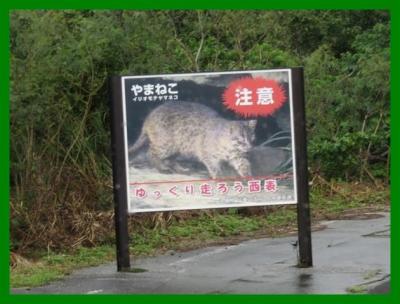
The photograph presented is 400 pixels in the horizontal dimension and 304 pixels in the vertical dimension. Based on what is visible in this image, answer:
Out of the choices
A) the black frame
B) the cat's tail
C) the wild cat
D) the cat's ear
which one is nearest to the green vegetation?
the black frame

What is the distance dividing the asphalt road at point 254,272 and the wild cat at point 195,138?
1.31 meters

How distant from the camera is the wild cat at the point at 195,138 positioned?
980cm

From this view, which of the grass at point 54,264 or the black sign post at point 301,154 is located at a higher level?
the black sign post at point 301,154

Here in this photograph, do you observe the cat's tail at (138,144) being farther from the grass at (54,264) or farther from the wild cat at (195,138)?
the grass at (54,264)

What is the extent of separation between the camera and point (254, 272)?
962 cm

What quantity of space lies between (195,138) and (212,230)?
4.08 meters

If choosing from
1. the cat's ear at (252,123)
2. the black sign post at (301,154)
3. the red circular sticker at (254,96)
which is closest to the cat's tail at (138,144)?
the red circular sticker at (254,96)

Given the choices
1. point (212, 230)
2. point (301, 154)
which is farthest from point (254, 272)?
point (212, 230)

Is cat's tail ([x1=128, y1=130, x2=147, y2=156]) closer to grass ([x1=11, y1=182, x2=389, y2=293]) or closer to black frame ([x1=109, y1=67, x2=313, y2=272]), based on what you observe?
black frame ([x1=109, y1=67, x2=313, y2=272])

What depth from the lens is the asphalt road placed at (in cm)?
851

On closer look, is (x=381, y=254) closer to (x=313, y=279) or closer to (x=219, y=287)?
(x=313, y=279)

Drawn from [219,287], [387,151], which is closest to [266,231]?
[219,287]

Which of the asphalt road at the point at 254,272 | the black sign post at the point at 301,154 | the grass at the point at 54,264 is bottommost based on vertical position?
the asphalt road at the point at 254,272

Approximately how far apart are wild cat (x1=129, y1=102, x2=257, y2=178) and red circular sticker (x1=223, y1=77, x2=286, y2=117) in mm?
166
